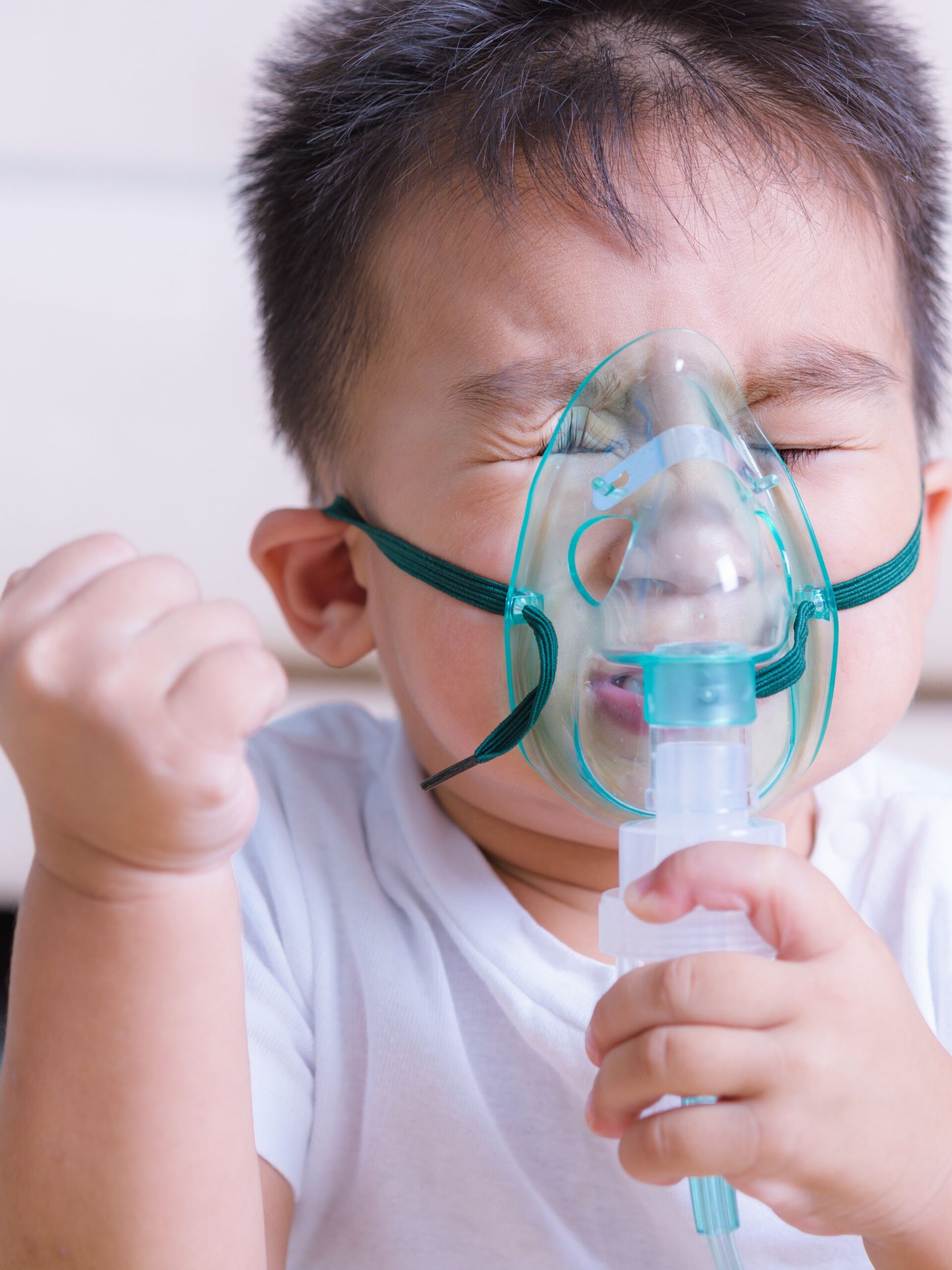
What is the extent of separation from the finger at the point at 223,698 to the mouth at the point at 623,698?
11.7 inches

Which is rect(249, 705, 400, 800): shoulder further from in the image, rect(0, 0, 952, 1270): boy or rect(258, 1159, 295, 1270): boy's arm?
rect(258, 1159, 295, 1270): boy's arm

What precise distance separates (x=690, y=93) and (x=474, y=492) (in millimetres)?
341

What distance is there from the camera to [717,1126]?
68 cm

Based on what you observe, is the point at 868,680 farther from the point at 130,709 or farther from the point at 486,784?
the point at 130,709

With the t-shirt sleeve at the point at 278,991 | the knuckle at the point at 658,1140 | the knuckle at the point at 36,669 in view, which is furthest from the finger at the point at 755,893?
the t-shirt sleeve at the point at 278,991

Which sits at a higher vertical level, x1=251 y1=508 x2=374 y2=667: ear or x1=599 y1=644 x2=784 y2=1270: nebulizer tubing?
x1=251 y1=508 x2=374 y2=667: ear

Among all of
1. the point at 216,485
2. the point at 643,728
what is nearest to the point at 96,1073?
the point at 643,728

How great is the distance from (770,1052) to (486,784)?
0.45 m

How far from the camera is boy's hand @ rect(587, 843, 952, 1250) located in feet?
2.23

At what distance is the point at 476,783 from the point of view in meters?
1.12

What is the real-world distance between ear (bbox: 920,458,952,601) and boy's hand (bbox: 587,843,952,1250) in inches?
22.7

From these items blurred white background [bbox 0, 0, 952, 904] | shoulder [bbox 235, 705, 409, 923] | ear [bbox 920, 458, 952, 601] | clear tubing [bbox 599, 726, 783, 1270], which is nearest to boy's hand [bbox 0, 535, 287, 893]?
clear tubing [bbox 599, 726, 783, 1270]

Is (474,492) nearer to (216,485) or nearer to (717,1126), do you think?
(717,1126)

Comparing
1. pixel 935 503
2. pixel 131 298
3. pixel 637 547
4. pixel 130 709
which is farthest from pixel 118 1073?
pixel 131 298
